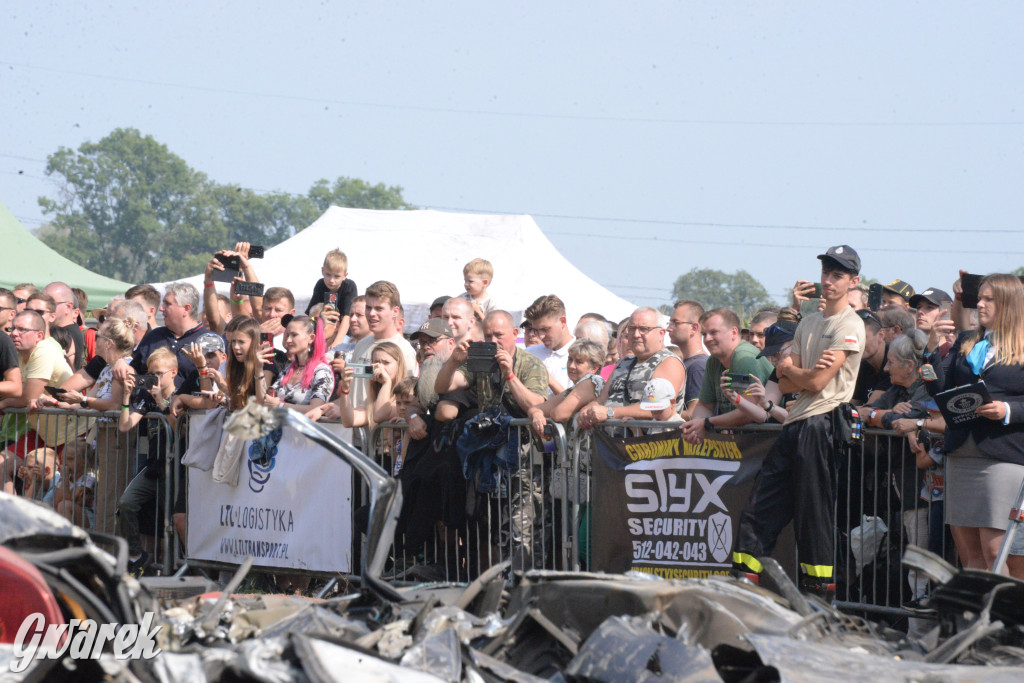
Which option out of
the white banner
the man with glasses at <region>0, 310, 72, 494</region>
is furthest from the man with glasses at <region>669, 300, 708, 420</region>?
the man with glasses at <region>0, 310, 72, 494</region>

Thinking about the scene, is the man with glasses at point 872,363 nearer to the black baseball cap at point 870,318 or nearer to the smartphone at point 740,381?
the black baseball cap at point 870,318

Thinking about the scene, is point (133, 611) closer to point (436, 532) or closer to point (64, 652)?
point (64, 652)

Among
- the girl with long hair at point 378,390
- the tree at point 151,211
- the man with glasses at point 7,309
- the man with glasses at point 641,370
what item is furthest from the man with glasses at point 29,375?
the tree at point 151,211

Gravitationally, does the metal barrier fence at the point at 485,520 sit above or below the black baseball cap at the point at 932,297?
below

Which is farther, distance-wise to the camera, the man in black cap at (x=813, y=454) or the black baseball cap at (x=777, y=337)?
the black baseball cap at (x=777, y=337)

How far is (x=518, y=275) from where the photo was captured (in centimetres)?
1969

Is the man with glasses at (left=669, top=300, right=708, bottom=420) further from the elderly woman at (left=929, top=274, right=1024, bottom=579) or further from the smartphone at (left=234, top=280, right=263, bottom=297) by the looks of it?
the smartphone at (left=234, top=280, right=263, bottom=297)

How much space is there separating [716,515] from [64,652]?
4663mm

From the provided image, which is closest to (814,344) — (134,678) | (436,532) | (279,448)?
(436,532)

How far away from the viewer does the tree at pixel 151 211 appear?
104m

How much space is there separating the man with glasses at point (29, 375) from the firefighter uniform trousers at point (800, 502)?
256 inches

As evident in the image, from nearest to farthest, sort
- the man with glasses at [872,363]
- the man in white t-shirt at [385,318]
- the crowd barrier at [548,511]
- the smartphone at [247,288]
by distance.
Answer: the crowd barrier at [548,511], the man with glasses at [872,363], the man in white t-shirt at [385,318], the smartphone at [247,288]

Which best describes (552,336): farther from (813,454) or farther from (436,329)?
(813,454)

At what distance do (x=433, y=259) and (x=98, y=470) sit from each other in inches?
472
